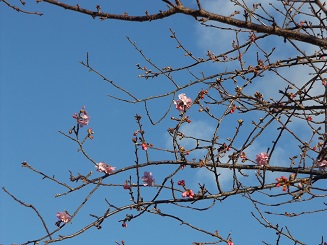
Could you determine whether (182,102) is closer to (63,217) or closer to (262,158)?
(262,158)

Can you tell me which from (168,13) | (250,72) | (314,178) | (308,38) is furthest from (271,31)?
(250,72)

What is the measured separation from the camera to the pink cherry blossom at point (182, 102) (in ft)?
15.1

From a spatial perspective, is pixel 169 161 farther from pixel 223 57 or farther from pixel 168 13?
pixel 223 57

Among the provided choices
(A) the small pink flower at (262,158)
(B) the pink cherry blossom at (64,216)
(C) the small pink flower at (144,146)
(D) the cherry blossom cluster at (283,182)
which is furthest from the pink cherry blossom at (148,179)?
(D) the cherry blossom cluster at (283,182)

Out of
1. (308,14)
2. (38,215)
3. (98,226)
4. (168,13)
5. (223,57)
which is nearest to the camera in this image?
(168,13)

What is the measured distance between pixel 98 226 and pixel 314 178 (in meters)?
1.78

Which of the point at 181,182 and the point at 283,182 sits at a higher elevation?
the point at 181,182

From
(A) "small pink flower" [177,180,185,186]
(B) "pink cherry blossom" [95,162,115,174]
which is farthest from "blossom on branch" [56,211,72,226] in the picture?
(A) "small pink flower" [177,180,185,186]

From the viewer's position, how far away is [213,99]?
15.5 ft

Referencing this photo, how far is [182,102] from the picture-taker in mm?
4613

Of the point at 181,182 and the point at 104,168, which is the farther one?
the point at 104,168

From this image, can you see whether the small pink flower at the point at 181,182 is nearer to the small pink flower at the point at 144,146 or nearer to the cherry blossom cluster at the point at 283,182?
the small pink flower at the point at 144,146

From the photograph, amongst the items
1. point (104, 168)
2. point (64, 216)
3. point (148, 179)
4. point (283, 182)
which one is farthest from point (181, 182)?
point (64, 216)

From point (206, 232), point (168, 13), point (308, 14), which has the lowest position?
point (206, 232)
